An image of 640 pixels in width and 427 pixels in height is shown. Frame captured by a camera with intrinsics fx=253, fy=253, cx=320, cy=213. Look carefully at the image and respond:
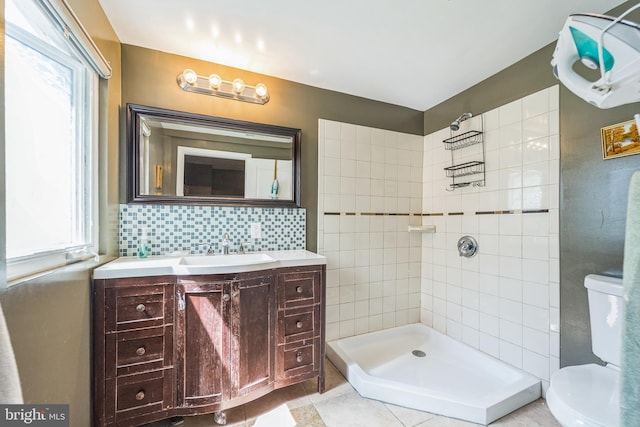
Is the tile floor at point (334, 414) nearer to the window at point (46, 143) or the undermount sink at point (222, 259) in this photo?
the undermount sink at point (222, 259)

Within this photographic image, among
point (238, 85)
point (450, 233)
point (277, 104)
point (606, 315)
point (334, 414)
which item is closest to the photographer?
point (606, 315)

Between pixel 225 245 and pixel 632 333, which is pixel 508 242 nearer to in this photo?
pixel 632 333

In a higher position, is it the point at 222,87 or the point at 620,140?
the point at 222,87

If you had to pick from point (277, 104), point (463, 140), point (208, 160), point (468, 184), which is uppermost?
point (277, 104)

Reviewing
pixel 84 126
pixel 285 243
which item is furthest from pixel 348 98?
pixel 84 126

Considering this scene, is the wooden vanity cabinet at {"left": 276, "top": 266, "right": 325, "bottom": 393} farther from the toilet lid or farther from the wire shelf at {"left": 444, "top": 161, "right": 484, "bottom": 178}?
the wire shelf at {"left": 444, "top": 161, "right": 484, "bottom": 178}

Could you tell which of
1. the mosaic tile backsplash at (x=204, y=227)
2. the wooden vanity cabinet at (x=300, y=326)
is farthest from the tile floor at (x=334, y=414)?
the mosaic tile backsplash at (x=204, y=227)

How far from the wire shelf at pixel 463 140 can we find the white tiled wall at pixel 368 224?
334 mm

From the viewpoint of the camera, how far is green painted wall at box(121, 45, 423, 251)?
1743 millimetres

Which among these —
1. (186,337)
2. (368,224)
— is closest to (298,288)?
(186,337)

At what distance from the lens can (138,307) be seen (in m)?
1.31

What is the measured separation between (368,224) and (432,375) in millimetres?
1299

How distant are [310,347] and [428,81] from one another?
7.52ft

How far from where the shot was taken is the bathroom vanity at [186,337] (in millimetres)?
1275
